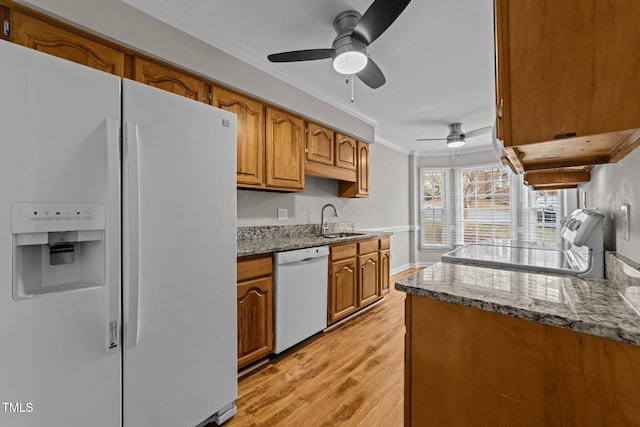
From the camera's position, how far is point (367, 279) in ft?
10.7

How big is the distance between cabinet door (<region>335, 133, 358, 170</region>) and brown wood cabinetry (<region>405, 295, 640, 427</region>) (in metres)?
2.49

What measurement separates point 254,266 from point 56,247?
1.16 metres

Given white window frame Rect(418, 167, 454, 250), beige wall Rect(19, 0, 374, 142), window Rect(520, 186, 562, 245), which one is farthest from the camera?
white window frame Rect(418, 167, 454, 250)

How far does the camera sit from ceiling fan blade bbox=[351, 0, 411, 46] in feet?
4.28

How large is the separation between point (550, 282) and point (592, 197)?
133cm

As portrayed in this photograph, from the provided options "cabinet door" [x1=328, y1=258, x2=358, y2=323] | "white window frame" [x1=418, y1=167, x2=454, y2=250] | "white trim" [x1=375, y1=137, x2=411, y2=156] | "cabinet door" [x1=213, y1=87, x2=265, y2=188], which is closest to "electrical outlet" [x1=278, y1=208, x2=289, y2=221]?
"cabinet door" [x1=213, y1=87, x2=265, y2=188]

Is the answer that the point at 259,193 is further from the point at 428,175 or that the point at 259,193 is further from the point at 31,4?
the point at 428,175

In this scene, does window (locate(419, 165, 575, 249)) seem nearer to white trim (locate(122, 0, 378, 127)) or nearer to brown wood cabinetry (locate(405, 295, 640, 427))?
white trim (locate(122, 0, 378, 127))

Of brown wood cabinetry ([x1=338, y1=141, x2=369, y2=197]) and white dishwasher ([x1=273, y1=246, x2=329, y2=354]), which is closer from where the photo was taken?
white dishwasher ([x1=273, y1=246, x2=329, y2=354])

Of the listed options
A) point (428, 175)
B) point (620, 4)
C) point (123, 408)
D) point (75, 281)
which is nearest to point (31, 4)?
point (75, 281)

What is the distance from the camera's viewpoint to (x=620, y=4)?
68cm

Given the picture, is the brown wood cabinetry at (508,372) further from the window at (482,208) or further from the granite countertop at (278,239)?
the window at (482,208)

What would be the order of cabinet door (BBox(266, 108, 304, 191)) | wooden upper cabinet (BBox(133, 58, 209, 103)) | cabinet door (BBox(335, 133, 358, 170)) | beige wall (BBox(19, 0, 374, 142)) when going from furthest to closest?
cabinet door (BBox(335, 133, 358, 170))
cabinet door (BBox(266, 108, 304, 191))
wooden upper cabinet (BBox(133, 58, 209, 103))
beige wall (BBox(19, 0, 374, 142))

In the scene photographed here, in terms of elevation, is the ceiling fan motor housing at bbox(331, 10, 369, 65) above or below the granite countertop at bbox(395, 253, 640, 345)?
above
